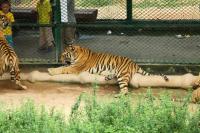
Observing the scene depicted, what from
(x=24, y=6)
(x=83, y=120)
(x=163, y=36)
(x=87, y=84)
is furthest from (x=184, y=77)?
(x=24, y=6)

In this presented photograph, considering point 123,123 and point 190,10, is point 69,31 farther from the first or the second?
point 123,123

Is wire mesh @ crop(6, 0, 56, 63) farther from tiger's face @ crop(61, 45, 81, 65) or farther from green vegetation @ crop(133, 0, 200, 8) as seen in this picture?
green vegetation @ crop(133, 0, 200, 8)

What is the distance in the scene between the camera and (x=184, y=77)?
8.80 meters

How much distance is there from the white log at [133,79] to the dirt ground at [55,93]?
0.08 metres

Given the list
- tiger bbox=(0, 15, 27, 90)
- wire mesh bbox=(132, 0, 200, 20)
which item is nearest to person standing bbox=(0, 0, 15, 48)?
tiger bbox=(0, 15, 27, 90)

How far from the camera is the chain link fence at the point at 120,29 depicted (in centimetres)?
941

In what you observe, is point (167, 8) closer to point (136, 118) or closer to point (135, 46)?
point (135, 46)

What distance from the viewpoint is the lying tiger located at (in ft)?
29.0

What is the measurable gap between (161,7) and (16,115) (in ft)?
19.5

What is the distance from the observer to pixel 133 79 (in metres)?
8.82

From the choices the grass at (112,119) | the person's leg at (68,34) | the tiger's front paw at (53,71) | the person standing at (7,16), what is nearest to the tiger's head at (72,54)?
the tiger's front paw at (53,71)

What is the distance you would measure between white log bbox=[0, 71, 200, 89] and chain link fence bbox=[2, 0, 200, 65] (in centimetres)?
43

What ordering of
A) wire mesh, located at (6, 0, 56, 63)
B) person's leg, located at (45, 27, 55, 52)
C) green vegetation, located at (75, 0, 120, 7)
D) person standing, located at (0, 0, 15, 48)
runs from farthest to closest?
green vegetation, located at (75, 0, 120, 7), person's leg, located at (45, 27, 55, 52), wire mesh, located at (6, 0, 56, 63), person standing, located at (0, 0, 15, 48)

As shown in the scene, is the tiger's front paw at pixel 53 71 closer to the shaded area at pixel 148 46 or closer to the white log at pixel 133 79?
the white log at pixel 133 79
